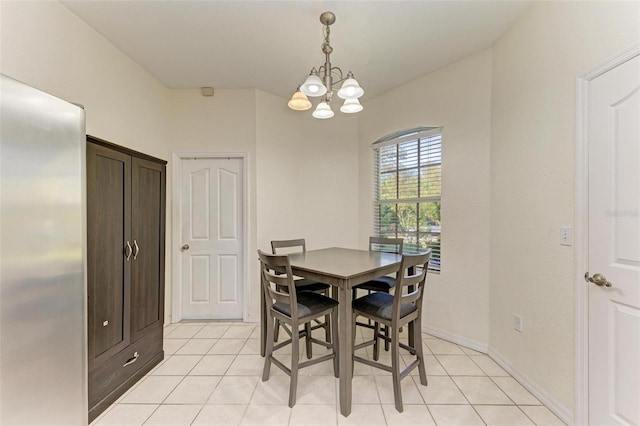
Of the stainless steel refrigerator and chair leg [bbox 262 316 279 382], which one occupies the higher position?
the stainless steel refrigerator

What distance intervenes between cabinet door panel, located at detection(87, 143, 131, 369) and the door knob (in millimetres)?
2980

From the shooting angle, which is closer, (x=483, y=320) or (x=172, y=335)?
(x=483, y=320)

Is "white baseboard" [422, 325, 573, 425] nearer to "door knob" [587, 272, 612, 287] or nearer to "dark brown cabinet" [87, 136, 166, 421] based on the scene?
"door knob" [587, 272, 612, 287]

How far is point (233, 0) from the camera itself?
1.88 metres

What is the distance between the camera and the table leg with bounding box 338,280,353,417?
1704 mm

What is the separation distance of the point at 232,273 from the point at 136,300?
4.16ft

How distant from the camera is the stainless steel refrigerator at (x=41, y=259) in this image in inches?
41.2

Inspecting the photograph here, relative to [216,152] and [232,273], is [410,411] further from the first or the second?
[216,152]

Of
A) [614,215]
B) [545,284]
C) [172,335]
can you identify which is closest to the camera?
[614,215]

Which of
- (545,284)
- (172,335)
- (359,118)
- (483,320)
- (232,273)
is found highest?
(359,118)

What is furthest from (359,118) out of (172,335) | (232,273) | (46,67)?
(172,335)

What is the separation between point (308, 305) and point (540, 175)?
191 centimetres

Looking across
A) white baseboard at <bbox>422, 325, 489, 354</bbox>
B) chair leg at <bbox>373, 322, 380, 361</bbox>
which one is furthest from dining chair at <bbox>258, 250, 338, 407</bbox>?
white baseboard at <bbox>422, 325, 489, 354</bbox>

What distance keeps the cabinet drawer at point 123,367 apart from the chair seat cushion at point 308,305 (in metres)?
1.13
